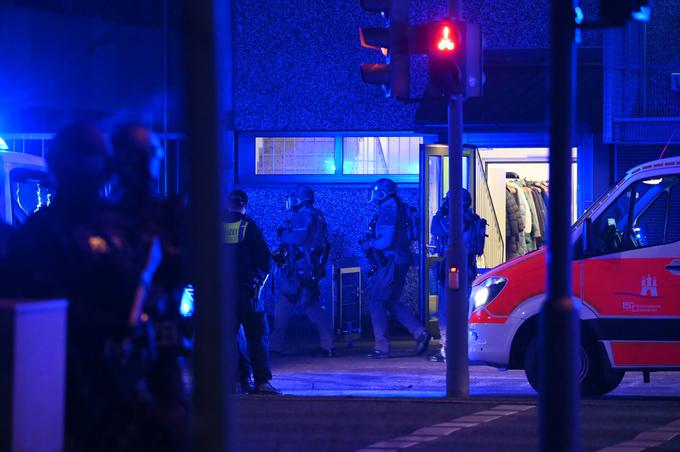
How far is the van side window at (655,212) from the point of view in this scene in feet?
35.0

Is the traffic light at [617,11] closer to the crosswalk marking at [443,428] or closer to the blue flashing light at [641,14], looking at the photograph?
the blue flashing light at [641,14]

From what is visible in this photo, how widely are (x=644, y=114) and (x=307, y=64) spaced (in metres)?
5.10

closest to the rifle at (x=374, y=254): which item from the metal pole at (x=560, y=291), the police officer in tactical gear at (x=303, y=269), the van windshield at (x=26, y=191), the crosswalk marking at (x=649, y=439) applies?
the police officer in tactical gear at (x=303, y=269)

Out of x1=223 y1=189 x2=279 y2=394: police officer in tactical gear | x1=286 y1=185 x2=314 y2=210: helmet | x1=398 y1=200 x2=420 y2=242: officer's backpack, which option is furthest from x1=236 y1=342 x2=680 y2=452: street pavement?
x1=286 y1=185 x2=314 y2=210: helmet

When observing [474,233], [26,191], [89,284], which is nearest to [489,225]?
[474,233]

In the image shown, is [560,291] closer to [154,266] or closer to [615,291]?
[154,266]

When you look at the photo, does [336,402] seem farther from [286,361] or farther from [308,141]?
[308,141]

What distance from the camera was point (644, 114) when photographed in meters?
16.0

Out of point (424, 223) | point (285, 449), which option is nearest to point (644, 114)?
point (424, 223)

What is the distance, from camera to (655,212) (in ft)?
35.4

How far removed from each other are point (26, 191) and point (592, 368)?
5463mm

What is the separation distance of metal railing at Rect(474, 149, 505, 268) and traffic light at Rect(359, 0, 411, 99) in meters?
6.77

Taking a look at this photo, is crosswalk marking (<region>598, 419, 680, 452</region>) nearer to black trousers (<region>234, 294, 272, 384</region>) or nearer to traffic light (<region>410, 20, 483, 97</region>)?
traffic light (<region>410, 20, 483, 97</region>)

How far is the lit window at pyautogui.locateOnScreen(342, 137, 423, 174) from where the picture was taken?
18.2 metres
